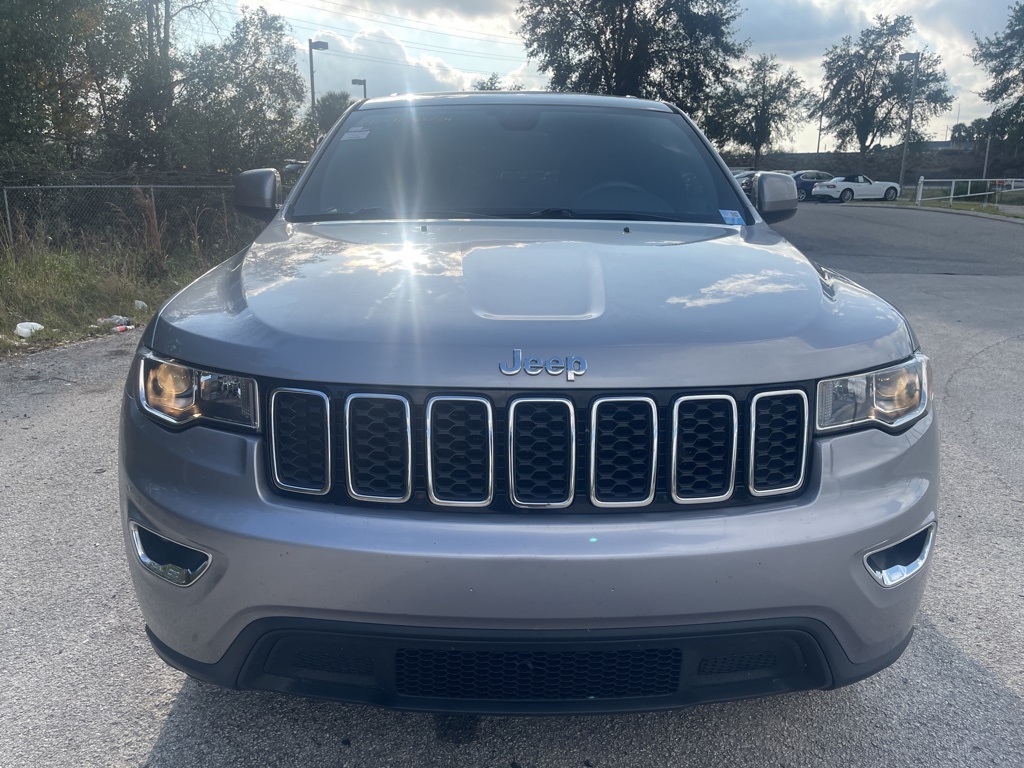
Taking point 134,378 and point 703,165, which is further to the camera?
point 703,165

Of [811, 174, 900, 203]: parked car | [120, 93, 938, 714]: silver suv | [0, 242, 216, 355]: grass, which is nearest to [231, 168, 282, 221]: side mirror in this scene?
[120, 93, 938, 714]: silver suv

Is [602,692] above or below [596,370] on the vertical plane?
below

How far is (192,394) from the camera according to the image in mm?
1978

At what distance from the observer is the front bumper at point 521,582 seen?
1755 mm

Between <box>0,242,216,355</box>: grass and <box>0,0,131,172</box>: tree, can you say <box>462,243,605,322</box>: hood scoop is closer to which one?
<box>0,242,216,355</box>: grass

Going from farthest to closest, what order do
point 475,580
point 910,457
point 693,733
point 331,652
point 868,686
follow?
point 868,686 → point 693,733 → point 910,457 → point 331,652 → point 475,580

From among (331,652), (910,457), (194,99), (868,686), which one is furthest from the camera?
(194,99)

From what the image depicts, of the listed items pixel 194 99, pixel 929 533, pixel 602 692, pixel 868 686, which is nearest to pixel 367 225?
pixel 602 692

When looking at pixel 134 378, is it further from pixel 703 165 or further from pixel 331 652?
pixel 703 165

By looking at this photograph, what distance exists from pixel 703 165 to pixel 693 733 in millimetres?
2163

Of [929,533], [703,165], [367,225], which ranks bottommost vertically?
[929,533]

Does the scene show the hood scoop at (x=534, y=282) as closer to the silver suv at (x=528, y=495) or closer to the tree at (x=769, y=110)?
the silver suv at (x=528, y=495)

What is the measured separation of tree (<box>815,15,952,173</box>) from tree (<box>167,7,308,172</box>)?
5186 cm

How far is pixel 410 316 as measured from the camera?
195 cm
